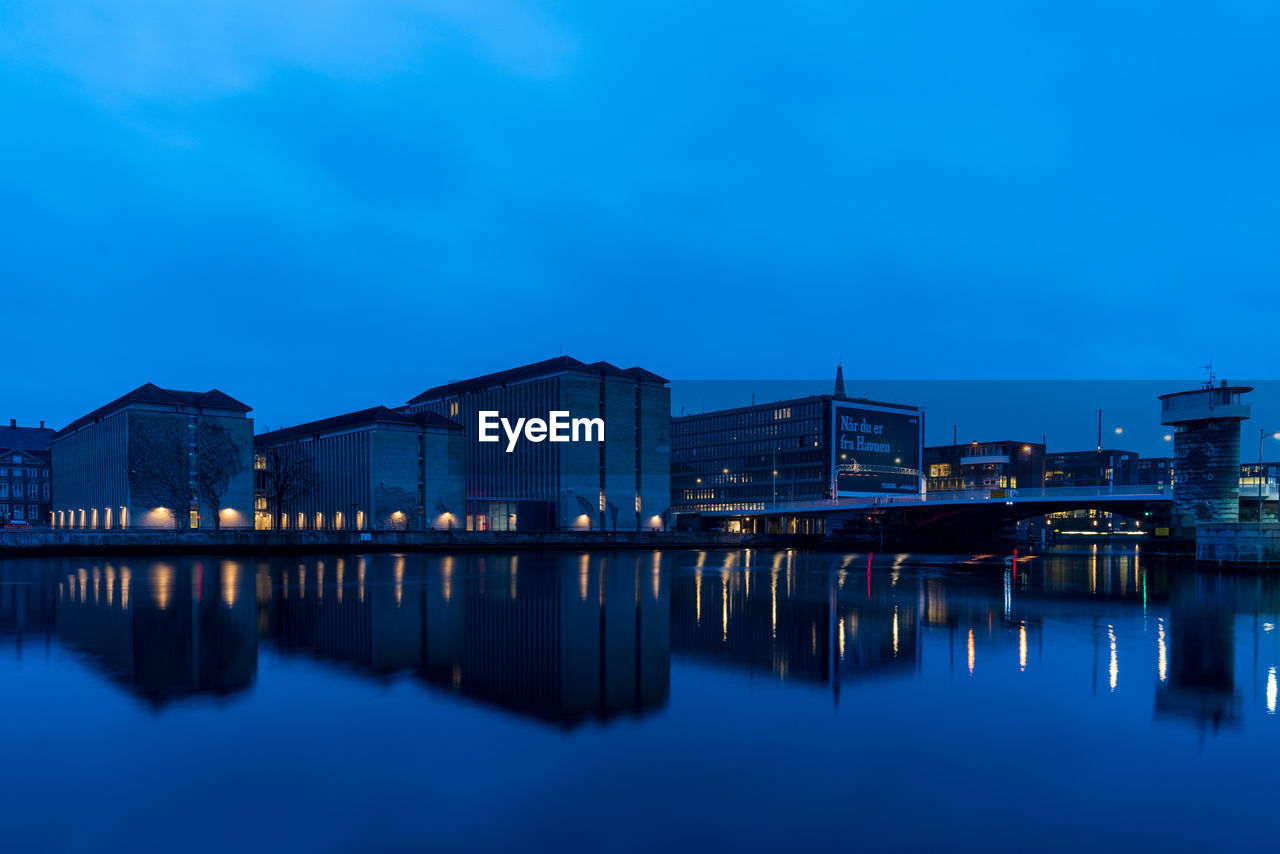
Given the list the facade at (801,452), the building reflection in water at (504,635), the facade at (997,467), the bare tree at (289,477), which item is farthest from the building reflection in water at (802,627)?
the facade at (997,467)

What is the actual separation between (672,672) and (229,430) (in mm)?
87752

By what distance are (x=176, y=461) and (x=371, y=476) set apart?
65.3ft

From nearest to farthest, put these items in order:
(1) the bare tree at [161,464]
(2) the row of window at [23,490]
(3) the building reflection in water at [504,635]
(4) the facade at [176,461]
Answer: (3) the building reflection in water at [504,635]
(1) the bare tree at [161,464]
(4) the facade at [176,461]
(2) the row of window at [23,490]

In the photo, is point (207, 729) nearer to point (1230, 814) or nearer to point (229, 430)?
point (1230, 814)

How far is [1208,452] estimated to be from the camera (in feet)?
207

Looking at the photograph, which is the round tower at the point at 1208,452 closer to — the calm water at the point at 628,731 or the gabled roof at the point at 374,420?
the calm water at the point at 628,731

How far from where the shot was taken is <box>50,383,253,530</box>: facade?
285ft

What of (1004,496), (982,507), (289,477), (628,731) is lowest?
(982,507)

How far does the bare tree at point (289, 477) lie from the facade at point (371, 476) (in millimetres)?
130

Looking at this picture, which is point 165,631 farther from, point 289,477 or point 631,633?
point 289,477

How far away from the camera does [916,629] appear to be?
907 inches

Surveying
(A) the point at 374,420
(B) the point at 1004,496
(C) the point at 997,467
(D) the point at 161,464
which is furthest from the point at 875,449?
(D) the point at 161,464

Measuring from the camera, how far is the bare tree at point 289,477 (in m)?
105

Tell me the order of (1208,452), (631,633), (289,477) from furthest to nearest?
(289,477) < (1208,452) < (631,633)
